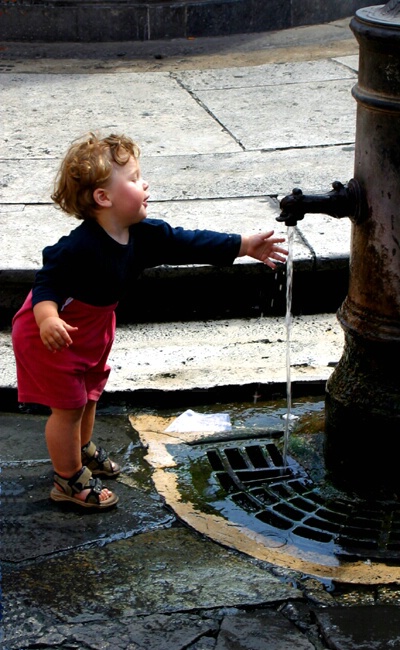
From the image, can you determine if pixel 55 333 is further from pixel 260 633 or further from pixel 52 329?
pixel 260 633

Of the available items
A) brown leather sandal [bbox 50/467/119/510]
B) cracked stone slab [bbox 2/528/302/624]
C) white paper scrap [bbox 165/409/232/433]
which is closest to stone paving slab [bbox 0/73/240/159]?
white paper scrap [bbox 165/409/232/433]

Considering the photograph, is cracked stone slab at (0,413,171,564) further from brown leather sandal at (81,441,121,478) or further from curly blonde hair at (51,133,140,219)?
curly blonde hair at (51,133,140,219)

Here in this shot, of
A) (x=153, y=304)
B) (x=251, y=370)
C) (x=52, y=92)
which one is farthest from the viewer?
(x=52, y=92)

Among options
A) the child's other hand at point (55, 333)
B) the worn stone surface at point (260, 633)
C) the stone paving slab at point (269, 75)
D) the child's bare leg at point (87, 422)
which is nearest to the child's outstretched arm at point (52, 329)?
the child's other hand at point (55, 333)

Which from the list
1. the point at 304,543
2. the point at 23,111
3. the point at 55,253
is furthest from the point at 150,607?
the point at 23,111

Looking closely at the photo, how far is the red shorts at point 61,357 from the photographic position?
9.84 feet

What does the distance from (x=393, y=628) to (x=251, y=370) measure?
1434mm

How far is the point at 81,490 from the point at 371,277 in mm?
1040

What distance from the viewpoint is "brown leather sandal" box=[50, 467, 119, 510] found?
307 cm

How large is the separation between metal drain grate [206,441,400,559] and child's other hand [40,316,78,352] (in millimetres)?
719

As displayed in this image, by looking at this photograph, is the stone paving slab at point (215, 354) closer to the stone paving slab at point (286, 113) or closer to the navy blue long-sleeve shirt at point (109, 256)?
the navy blue long-sleeve shirt at point (109, 256)

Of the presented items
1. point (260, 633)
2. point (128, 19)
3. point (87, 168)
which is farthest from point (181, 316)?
point (128, 19)

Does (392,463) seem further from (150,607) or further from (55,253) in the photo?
(55,253)

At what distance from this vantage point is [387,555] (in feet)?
9.30
